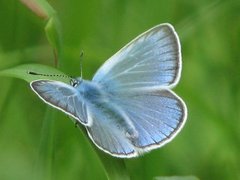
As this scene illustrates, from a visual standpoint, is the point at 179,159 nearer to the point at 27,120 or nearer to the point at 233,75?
the point at 233,75

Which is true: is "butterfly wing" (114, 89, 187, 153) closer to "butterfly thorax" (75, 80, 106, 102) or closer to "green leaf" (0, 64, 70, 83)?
"butterfly thorax" (75, 80, 106, 102)

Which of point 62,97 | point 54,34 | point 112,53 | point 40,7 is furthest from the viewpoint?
point 112,53

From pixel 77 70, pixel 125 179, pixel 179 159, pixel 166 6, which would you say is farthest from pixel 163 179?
pixel 166 6

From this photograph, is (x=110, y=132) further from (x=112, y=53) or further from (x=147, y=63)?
(x=112, y=53)

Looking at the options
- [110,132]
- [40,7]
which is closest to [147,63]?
[110,132]

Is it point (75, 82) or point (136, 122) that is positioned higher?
point (75, 82)

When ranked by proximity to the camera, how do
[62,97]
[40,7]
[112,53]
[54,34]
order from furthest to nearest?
[112,53], [40,7], [54,34], [62,97]
